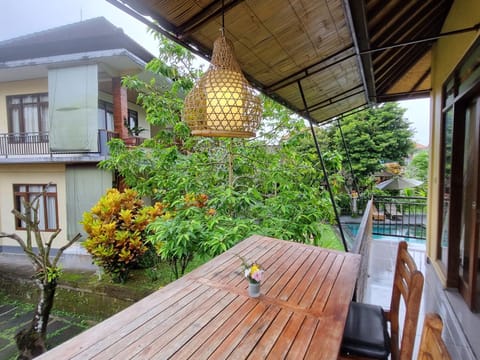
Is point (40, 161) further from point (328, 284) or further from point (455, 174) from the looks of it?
point (455, 174)

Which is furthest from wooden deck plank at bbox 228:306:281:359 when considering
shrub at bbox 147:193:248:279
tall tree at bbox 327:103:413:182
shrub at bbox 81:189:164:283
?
tall tree at bbox 327:103:413:182

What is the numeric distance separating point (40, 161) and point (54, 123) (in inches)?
42.7

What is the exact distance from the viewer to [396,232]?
5.98 metres

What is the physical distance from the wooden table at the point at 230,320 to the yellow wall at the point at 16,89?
7844 millimetres

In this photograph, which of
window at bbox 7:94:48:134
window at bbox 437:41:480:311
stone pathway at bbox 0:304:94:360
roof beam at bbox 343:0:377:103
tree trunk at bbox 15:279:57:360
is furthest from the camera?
window at bbox 7:94:48:134

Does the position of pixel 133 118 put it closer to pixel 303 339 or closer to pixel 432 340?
pixel 303 339

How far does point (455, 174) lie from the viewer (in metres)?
3.03

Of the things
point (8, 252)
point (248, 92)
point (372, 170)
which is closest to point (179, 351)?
point (248, 92)

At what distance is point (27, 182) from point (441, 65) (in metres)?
8.97

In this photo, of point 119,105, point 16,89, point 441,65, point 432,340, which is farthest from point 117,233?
point 16,89

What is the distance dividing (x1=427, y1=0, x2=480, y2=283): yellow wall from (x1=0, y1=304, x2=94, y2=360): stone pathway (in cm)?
516

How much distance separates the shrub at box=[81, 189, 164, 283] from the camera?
4.50m

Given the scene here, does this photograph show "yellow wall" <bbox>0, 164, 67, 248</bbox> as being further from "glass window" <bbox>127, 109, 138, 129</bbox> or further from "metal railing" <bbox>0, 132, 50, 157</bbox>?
"glass window" <bbox>127, 109, 138, 129</bbox>

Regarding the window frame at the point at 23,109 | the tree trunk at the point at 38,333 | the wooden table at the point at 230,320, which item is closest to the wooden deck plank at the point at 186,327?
the wooden table at the point at 230,320
